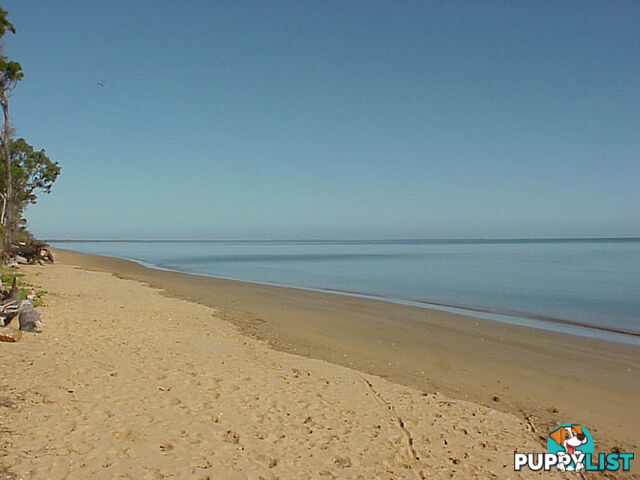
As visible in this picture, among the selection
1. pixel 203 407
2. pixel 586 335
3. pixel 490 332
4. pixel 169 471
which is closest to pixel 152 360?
pixel 203 407

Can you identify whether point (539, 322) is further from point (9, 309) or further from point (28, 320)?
point (9, 309)

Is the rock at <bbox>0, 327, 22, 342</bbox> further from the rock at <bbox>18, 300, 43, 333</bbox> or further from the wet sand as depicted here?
the rock at <bbox>18, 300, 43, 333</bbox>

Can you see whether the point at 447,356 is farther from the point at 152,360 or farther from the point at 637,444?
the point at 152,360

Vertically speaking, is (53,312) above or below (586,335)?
above

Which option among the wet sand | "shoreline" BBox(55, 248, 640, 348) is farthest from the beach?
"shoreline" BBox(55, 248, 640, 348)

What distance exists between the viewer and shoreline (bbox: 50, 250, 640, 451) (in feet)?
26.1

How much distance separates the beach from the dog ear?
0.39 ft

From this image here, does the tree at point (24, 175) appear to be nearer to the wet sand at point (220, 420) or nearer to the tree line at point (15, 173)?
the tree line at point (15, 173)

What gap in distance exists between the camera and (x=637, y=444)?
6590mm

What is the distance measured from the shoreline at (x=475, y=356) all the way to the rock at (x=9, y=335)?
499 centimetres

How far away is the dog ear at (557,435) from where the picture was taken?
652 cm

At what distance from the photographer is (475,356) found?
11398mm

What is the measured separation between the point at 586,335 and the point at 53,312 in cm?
1481

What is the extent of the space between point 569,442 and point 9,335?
912 centimetres
